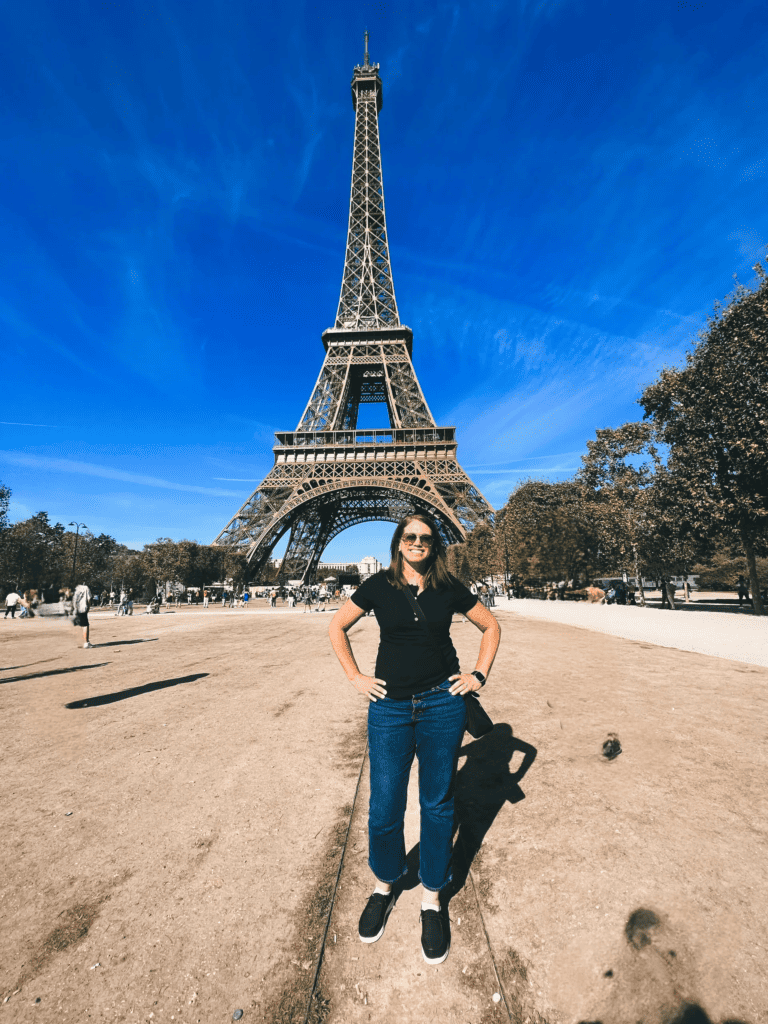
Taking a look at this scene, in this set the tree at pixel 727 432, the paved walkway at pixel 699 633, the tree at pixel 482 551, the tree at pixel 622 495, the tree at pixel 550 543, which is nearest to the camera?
the paved walkway at pixel 699 633

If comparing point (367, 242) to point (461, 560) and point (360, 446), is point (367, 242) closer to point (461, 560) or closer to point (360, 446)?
point (360, 446)

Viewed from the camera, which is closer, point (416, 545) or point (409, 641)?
point (409, 641)

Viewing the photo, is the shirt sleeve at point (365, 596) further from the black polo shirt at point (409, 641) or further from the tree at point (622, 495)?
the tree at point (622, 495)

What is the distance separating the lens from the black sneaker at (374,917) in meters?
1.84

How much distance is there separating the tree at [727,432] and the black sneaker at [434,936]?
17322 mm

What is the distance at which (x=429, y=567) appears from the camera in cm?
240

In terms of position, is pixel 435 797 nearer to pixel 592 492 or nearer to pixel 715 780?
pixel 715 780

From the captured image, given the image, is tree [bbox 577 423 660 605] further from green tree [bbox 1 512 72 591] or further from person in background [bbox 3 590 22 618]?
green tree [bbox 1 512 72 591]

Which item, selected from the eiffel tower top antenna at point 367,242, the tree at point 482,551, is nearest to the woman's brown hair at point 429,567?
the tree at point 482,551

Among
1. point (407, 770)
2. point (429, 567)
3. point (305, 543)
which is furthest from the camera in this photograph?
point (305, 543)

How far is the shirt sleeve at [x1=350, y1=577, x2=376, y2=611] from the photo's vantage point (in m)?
2.25

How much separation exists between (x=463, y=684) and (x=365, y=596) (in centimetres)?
63

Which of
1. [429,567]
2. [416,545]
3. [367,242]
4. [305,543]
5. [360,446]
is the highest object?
[367,242]

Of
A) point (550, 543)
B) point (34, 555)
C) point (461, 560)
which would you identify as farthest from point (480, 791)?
point (34, 555)
